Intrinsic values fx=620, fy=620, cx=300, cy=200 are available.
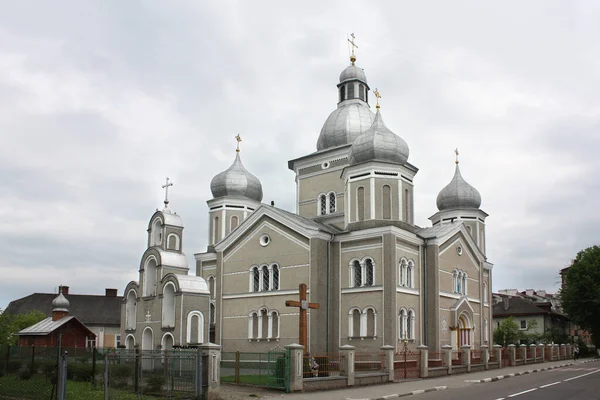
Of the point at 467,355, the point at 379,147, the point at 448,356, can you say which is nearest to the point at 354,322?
the point at 448,356

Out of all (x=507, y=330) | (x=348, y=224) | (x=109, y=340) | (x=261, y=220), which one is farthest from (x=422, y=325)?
(x=109, y=340)

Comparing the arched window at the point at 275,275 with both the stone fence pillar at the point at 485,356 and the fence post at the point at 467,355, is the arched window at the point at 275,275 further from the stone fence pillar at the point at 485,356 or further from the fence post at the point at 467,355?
the stone fence pillar at the point at 485,356

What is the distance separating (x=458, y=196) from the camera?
40094mm

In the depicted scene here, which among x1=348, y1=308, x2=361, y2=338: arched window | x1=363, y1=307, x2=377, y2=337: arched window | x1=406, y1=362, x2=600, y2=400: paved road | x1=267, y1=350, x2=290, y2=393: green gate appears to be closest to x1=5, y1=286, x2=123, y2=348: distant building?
x1=348, y1=308, x2=361, y2=338: arched window

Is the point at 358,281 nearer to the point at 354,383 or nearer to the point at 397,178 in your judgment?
the point at 397,178

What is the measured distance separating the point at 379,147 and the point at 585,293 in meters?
26.2

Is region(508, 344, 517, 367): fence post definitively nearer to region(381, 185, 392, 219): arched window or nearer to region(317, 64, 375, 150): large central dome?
region(381, 185, 392, 219): arched window

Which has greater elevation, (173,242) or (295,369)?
(173,242)

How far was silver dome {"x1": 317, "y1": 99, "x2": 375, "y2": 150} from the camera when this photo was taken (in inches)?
1436

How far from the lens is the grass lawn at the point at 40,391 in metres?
15.4

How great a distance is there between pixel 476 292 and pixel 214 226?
1649 centimetres

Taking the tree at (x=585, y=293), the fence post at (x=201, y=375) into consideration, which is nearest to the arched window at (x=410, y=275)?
the fence post at (x=201, y=375)

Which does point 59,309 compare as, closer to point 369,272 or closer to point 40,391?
point 369,272

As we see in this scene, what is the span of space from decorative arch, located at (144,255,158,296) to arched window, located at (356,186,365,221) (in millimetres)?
11129
